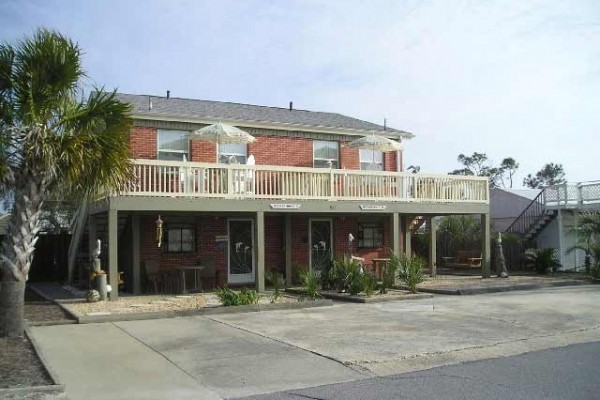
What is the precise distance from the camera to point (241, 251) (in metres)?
20.3

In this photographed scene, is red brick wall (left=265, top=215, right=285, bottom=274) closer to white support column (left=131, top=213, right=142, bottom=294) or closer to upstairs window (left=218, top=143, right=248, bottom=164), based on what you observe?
upstairs window (left=218, top=143, right=248, bottom=164)

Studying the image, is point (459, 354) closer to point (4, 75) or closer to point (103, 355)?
point (103, 355)

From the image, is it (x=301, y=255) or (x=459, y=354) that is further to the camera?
(x=301, y=255)

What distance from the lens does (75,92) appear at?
10.7 metres

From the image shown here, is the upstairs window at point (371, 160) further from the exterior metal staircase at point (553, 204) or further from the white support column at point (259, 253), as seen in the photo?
the exterior metal staircase at point (553, 204)

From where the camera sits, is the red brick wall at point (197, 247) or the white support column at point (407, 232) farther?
the white support column at point (407, 232)

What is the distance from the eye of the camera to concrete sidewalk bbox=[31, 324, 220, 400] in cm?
697

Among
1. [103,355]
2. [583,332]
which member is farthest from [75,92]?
[583,332]

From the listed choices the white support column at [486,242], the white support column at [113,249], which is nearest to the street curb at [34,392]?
the white support column at [113,249]

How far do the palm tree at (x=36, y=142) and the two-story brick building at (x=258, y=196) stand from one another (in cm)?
470

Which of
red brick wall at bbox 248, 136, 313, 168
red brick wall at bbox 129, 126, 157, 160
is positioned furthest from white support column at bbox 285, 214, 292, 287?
red brick wall at bbox 129, 126, 157, 160

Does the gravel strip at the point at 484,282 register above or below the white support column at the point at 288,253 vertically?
below

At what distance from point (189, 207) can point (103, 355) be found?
7240 mm

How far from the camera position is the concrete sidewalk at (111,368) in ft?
22.9
